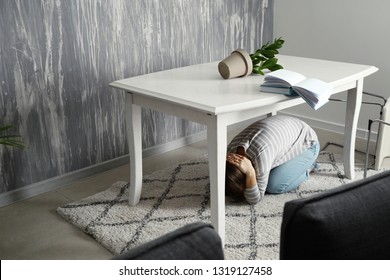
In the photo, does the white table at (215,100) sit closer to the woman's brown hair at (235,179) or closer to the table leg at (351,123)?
the table leg at (351,123)

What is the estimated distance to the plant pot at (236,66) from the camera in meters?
2.31

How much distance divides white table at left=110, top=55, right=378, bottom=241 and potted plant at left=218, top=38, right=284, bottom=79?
0.04 metres

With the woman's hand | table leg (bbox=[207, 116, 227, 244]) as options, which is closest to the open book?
table leg (bbox=[207, 116, 227, 244])

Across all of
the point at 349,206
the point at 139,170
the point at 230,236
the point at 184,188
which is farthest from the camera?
the point at 184,188

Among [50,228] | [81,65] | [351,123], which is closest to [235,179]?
[351,123]

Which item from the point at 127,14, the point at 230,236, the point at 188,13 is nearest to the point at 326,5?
the point at 188,13

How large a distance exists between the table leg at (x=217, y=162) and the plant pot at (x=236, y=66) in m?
0.44

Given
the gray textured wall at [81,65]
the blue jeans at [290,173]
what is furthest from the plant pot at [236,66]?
the gray textured wall at [81,65]

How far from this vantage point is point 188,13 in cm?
323

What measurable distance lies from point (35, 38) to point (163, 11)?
0.88 meters

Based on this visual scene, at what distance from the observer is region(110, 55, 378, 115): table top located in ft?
6.49

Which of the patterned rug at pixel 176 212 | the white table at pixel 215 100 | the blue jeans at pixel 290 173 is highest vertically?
the white table at pixel 215 100
